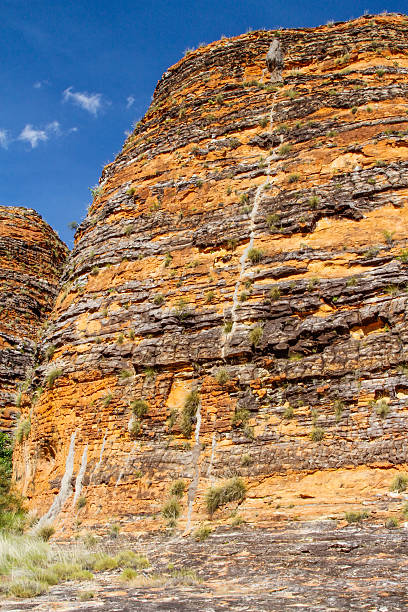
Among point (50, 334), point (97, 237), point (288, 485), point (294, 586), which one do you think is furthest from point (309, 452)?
point (97, 237)

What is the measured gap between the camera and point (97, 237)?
1489 cm

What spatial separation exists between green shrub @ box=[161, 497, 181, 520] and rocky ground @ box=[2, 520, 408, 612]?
0.80m

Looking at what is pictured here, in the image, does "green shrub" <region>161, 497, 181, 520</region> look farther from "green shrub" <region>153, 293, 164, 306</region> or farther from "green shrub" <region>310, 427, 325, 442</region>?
"green shrub" <region>153, 293, 164, 306</region>

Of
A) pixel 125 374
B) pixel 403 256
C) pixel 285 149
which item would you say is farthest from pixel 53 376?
pixel 403 256

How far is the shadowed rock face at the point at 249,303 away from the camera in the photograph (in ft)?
29.7

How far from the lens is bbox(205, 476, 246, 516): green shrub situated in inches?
347

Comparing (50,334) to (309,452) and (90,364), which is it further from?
(309,452)

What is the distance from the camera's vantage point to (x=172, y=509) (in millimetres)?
9227

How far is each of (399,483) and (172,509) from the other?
398 centimetres

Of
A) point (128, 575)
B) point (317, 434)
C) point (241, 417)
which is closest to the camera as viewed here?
point (128, 575)

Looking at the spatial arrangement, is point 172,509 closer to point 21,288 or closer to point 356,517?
point 356,517

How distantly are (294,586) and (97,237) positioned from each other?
11.5 metres

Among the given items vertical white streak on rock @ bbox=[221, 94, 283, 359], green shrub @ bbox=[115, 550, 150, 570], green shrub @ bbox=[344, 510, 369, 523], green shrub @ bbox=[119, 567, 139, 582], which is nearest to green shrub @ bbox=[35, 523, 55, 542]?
green shrub @ bbox=[115, 550, 150, 570]

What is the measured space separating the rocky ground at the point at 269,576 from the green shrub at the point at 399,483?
868mm
